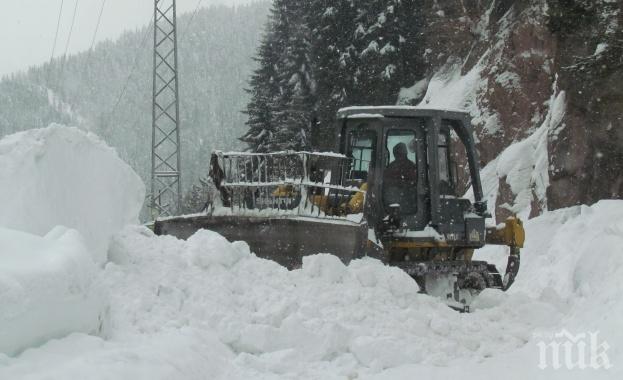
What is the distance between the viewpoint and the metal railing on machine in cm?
870

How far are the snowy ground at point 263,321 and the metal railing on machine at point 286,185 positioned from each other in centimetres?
127

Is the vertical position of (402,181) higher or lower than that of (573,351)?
higher

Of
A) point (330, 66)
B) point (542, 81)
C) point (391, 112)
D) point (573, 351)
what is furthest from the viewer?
point (330, 66)

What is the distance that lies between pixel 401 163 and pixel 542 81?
12.3m

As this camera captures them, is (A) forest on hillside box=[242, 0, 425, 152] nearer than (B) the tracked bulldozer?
No

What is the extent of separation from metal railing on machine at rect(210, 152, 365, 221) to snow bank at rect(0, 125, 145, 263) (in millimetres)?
1908

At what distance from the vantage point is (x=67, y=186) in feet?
20.8

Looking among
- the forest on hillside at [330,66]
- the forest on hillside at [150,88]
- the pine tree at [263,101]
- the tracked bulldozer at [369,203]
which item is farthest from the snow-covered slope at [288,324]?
the forest on hillside at [150,88]

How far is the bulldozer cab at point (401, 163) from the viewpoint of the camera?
9.41 metres

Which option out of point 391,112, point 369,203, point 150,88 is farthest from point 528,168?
point 150,88

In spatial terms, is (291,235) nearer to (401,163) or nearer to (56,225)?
(401,163)

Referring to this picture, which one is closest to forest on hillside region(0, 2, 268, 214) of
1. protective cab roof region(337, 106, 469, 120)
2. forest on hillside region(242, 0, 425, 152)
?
forest on hillside region(242, 0, 425, 152)

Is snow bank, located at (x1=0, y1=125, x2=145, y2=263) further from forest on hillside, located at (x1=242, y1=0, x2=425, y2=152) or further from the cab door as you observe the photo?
forest on hillside, located at (x1=242, y1=0, x2=425, y2=152)

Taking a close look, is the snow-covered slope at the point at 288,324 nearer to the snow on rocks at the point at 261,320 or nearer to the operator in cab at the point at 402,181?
the snow on rocks at the point at 261,320
